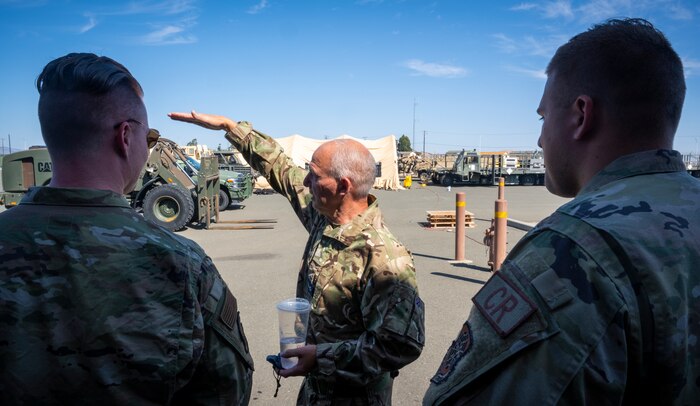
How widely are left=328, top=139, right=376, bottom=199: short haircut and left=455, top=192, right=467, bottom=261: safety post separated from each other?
5.69 m

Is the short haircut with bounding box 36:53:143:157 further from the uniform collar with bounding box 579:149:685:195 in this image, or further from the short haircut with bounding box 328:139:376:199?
the uniform collar with bounding box 579:149:685:195

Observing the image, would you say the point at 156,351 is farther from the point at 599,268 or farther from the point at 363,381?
the point at 599,268

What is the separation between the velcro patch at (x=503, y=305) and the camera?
0.98m

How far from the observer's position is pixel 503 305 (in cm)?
103

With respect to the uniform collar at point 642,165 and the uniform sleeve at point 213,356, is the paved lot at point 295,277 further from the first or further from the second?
the uniform collar at point 642,165

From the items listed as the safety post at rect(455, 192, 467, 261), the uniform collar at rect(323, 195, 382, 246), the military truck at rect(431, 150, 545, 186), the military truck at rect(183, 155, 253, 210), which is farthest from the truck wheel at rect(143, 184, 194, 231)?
the military truck at rect(431, 150, 545, 186)

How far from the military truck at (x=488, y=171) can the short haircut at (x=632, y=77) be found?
31606 millimetres

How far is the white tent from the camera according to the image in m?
31.2

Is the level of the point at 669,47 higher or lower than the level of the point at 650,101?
higher

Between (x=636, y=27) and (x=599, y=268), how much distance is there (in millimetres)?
695

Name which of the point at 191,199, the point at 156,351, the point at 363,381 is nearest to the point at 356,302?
the point at 363,381

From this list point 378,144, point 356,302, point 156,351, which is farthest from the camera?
point 378,144

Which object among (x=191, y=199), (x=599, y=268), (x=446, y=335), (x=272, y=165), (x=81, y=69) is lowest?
(x=446, y=335)

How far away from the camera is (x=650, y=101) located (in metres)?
1.16
